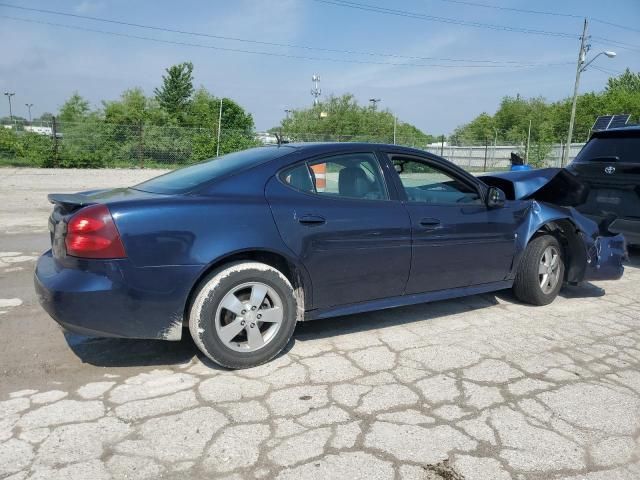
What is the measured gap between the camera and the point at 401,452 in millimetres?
2326

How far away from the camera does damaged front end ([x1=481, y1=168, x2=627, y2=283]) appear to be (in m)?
4.57

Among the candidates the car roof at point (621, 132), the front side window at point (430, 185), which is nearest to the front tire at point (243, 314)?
the front side window at point (430, 185)

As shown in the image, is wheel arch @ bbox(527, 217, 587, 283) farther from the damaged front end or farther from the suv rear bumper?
the suv rear bumper

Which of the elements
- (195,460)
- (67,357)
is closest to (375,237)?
(195,460)

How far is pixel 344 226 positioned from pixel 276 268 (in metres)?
0.53

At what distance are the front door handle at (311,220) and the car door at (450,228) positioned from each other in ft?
2.46

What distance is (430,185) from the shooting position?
4031 mm

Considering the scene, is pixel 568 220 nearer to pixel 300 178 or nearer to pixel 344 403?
pixel 300 178

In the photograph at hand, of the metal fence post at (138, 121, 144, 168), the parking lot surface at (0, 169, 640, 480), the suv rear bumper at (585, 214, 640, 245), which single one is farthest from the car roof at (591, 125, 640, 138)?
the metal fence post at (138, 121, 144, 168)

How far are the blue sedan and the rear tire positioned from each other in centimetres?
2

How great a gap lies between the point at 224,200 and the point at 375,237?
3.53 feet

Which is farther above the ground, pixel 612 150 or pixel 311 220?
pixel 612 150

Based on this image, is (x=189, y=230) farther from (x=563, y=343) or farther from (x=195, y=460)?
(x=563, y=343)

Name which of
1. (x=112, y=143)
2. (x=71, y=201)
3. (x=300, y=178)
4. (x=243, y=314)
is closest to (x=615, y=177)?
(x=300, y=178)
